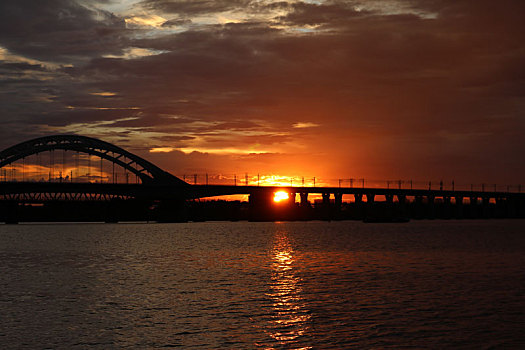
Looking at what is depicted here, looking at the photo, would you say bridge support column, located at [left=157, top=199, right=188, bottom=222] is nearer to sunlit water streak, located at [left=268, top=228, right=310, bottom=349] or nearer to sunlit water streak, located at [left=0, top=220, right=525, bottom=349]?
sunlit water streak, located at [left=0, top=220, right=525, bottom=349]

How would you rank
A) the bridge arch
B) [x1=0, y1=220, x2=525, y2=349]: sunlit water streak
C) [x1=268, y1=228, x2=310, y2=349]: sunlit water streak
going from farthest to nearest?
the bridge arch → [x1=268, y1=228, x2=310, y2=349]: sunlit water streak → [x1=0, y1=220, x2=525, y2=349]: sunlit water streak

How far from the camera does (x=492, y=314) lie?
2577 cm

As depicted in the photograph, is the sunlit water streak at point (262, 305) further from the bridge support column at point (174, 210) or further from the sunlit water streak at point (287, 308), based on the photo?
the bridge support column at point (174, 210)

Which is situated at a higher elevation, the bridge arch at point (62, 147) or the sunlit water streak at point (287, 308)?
the bridge arch at point (62, 147)

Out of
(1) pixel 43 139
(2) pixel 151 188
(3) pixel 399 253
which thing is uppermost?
(1) pixel 43 139

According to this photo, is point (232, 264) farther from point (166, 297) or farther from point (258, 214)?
point (258, 214)

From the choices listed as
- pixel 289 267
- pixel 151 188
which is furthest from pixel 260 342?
pixel 151 188

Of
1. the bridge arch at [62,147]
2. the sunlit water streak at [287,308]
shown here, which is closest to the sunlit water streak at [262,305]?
the sunlit water streak at [287,308]

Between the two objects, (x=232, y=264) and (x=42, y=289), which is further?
(x=232, y=264)

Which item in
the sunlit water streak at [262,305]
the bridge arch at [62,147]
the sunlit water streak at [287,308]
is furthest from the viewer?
the bridge arch at [62,147]

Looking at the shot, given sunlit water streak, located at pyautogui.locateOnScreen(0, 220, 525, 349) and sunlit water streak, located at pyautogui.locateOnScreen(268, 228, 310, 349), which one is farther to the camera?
sunlit water streak, located at pyautogui.locateOnScreen(268, 228, 310, 349)

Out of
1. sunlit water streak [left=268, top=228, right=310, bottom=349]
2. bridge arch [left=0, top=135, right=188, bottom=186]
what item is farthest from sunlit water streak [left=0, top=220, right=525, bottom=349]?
bridge arch [left=0, top=135, right=188, bottom=186]

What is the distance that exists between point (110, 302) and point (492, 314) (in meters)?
16.1

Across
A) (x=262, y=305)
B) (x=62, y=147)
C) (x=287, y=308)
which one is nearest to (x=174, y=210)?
(x=62, y=147)
